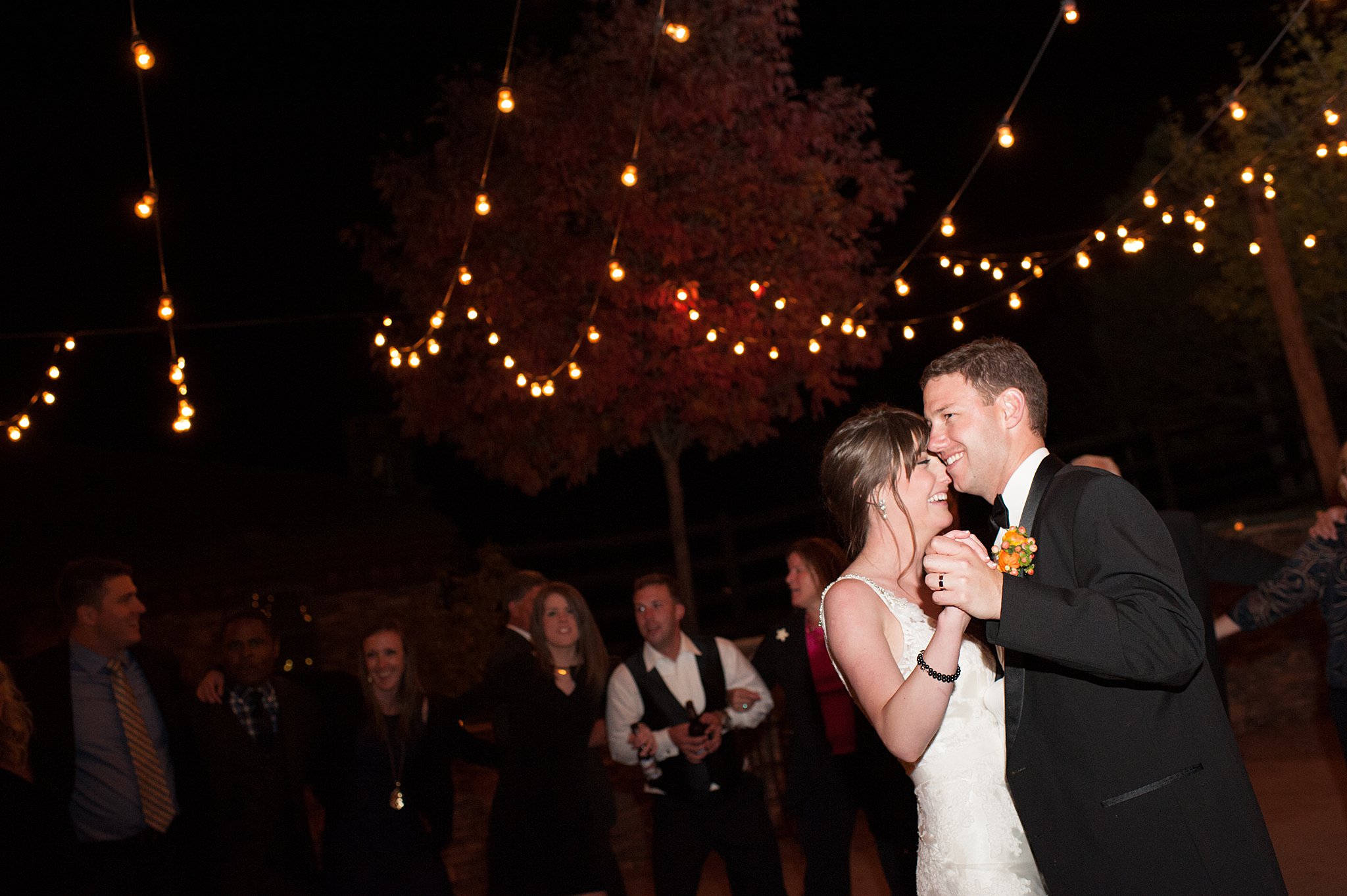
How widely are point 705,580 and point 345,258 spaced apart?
378 inches

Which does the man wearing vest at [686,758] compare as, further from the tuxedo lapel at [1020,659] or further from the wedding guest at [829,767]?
the tuxedo lapel at [1020,659]

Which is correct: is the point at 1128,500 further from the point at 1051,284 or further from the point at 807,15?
the point at 1051,284

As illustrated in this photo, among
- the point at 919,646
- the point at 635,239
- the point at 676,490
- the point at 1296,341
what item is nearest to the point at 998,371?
the point at 919,646

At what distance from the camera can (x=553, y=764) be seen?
4.61 metres

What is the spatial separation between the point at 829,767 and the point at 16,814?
9.87 feet

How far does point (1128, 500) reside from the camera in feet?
6.65

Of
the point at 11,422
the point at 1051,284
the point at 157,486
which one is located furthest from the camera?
the point at 1051,284

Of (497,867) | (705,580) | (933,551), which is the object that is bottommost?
(497,867)

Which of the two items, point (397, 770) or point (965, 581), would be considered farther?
point (397, 770)

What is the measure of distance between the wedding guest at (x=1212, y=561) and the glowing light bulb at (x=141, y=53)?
4.15m

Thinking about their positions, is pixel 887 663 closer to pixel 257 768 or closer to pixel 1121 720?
pixel 1121 720

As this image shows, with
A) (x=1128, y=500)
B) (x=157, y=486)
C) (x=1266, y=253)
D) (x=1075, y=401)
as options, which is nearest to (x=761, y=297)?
(x=1266, y=253)

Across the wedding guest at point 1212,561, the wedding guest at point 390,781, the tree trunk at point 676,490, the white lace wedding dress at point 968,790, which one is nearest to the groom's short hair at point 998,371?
the white lace wedding dress at point 968,790

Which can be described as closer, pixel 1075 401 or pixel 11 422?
pixel 11 422
